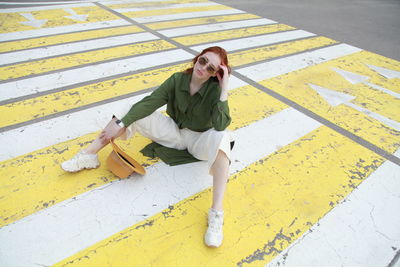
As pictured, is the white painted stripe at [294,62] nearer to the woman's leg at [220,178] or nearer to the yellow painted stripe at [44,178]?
the yellow painted stripe at [44,178]

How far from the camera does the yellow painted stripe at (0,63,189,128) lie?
9.82ft

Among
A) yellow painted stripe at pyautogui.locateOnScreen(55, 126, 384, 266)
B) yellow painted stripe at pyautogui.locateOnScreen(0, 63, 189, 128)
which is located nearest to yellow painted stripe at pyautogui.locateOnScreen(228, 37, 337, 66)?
yellow painted stripe at pyautogui.locateOnScreen(0, 63, 189, 128)

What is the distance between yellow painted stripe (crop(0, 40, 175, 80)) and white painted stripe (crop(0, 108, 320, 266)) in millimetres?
2556

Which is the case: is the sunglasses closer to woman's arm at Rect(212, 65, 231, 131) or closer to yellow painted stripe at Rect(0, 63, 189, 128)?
woman's arm at Rect(212, 65, 231, 131)

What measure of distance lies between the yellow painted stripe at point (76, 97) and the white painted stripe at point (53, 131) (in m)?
0.19

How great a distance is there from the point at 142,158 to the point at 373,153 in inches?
94.0

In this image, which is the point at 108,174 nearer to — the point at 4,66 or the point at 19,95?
the point at 19,95

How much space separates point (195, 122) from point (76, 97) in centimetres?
187

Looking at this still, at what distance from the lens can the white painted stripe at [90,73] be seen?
3463 mm

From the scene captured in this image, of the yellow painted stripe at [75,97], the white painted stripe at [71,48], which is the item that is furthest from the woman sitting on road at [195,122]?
the white painted stripe at [71,48]

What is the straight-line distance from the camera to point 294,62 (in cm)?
479

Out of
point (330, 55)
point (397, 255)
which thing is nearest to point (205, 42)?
point (330, 55)

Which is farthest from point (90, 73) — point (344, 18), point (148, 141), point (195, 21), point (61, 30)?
point (344, 18)

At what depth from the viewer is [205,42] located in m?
5.29
